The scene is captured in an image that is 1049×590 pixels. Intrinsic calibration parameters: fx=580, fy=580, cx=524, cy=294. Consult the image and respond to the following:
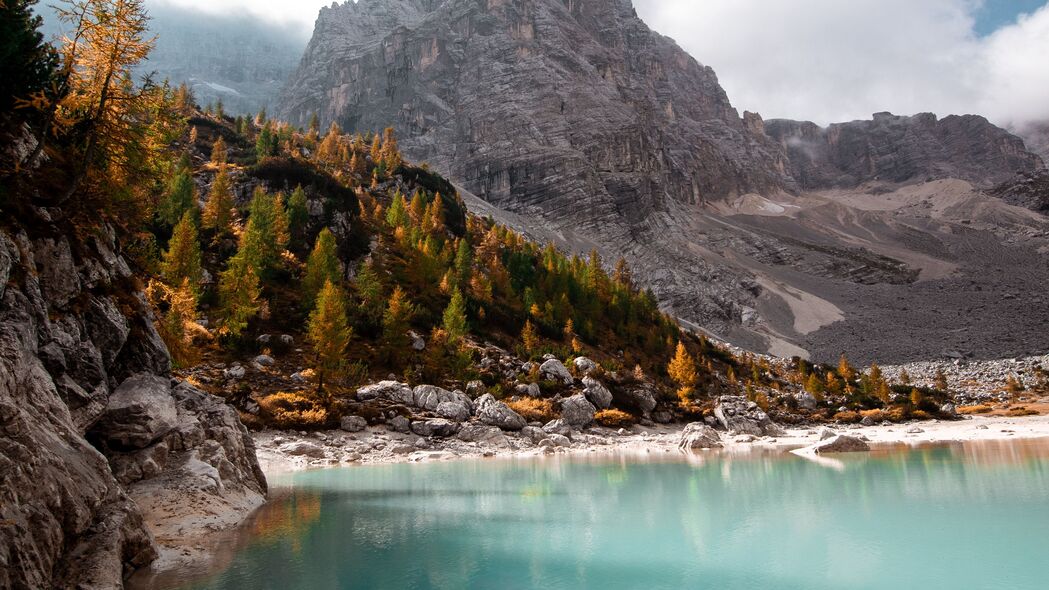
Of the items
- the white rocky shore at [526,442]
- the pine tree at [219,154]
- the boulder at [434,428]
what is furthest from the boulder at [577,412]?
the pine tree at [219,154]

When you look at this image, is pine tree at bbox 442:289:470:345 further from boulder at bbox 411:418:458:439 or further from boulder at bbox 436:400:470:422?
boulder at bbox 411:418:458:439

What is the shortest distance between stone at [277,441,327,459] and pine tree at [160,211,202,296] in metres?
17.7

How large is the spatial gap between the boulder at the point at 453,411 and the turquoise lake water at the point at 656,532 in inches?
603

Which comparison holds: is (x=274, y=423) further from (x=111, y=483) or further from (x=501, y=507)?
(x=111, y=483)

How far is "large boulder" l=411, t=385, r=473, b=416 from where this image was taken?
4528cm

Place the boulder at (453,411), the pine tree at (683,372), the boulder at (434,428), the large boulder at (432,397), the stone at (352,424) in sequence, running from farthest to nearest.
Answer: the pine tree at (683,372) < the large boulder at (432,397) < the boulder at (453,411) < the boulder at (434,428) < the stone at (352,424)

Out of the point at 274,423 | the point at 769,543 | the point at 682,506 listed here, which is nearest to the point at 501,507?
the point at 682,506

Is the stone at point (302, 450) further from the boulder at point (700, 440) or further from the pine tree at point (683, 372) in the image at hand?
the pine tree at point (683, 372)

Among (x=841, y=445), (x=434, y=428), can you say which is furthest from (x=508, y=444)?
(x=841, y=445)

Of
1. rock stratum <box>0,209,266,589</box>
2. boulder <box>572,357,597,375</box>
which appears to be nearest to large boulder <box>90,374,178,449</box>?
rock stratum <box>0,209,266,589</box>

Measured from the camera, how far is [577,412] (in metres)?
Answer: 52.1

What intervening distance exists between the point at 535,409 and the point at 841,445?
2366 cm

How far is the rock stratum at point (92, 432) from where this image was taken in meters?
10.2

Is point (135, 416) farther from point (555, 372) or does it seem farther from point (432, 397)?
point (555, 372)
